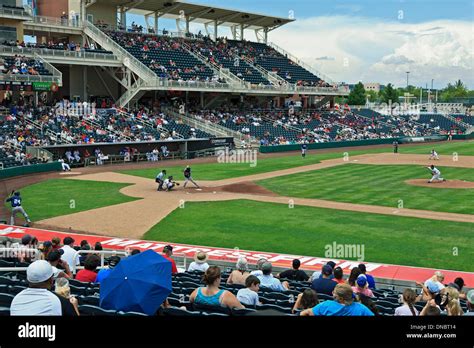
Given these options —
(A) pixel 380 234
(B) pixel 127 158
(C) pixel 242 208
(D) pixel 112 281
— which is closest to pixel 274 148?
(B) pixel 127 158

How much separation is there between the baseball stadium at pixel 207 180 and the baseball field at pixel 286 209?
5.2 inches

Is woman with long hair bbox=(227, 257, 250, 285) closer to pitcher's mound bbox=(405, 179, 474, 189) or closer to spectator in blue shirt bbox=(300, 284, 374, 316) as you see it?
spectator in blue shirt bbox=(300, 284, 374, 316)

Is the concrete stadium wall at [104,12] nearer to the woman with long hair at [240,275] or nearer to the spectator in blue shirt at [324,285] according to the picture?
the woman with long hair at [240,275]

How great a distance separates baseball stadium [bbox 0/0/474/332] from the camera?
8641mm

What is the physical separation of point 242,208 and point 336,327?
71.2 ft

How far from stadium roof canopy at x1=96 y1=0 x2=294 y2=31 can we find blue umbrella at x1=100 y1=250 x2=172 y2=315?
60981 mm

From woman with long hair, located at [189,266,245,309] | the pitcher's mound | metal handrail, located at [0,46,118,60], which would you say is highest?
metal handrail, located at [0,46,118,60]

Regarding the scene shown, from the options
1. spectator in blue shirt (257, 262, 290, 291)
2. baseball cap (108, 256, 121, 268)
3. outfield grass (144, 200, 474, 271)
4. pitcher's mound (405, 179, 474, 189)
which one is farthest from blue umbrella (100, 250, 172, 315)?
pitcher's mound (405, 179, 474, 189)

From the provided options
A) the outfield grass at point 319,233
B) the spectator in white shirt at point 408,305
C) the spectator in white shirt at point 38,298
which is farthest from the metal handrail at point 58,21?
the spectator in white shirt at point 38,298

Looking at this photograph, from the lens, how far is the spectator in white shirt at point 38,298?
5.02 metres

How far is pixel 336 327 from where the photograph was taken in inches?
152

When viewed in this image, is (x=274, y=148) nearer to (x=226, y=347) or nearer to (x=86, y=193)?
(x=86, y=193)

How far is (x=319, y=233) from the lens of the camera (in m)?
20.2

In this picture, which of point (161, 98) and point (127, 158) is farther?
point (161, 98)
